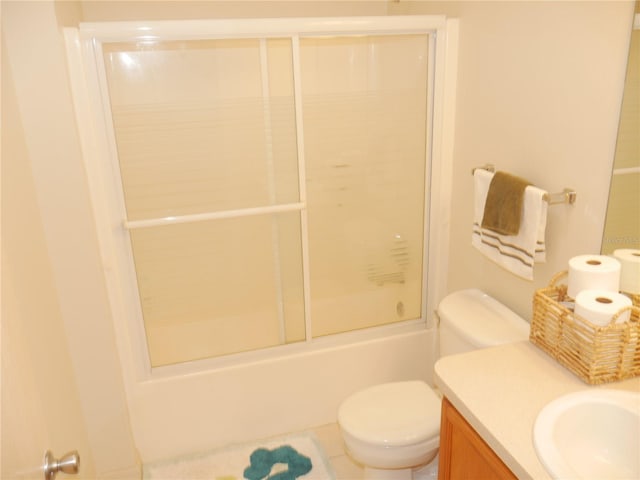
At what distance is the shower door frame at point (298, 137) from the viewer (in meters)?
1.90

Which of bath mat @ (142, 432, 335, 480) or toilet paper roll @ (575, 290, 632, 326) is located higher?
toilet paper roll @ (575, 290, 632, 326)

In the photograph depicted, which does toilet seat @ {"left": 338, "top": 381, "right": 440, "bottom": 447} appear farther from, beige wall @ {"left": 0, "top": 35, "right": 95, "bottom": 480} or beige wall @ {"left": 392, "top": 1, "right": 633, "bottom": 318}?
beige wall @ {"left": 0, "top": 35, "right": 95, "bottom": 480}

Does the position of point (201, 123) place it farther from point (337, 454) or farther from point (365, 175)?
point (337, 454)

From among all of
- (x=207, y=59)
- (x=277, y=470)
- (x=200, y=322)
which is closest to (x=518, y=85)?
(x=207, y=59)

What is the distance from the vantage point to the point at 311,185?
7.66 ft

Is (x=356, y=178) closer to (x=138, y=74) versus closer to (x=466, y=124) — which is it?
(x=466, y=124)

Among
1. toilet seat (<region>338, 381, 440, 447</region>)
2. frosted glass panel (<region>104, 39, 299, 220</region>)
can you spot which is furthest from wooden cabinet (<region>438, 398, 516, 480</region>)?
frosted glass panel (<region>104, 39, 299, 220</region>)

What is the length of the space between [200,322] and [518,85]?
5.36ft

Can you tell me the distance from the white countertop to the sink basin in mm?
40

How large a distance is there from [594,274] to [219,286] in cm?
155

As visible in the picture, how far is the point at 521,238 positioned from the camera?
1.77 metres

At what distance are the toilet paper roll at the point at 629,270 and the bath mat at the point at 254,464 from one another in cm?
142

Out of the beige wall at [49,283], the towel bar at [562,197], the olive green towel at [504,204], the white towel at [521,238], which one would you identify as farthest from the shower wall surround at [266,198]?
the towel bar at [562,197]

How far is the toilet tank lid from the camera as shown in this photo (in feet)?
5.98
